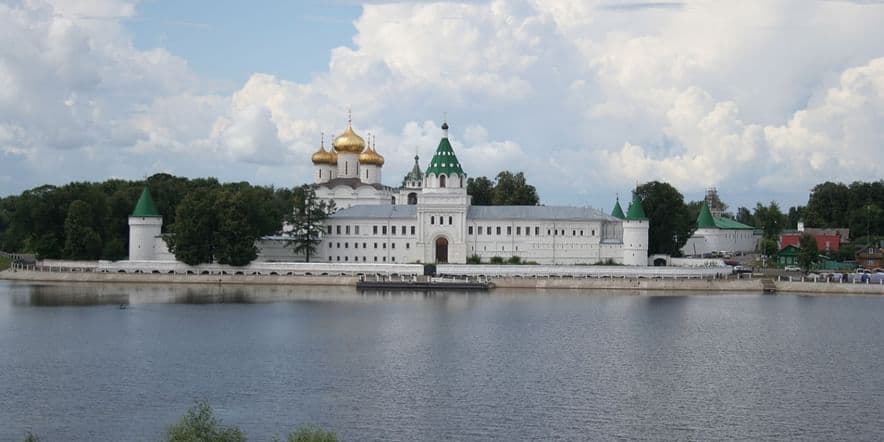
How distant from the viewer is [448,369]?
2738 centimetres

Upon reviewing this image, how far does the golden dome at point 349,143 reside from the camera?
6875 cm

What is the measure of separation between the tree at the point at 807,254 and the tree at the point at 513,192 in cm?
1685

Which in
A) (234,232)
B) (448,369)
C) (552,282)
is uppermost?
(234,232)

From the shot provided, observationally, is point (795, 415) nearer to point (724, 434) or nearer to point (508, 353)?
point (724, 434)

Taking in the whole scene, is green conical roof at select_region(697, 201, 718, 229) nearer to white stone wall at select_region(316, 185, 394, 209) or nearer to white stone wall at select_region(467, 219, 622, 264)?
white stone wall at select_region(467, 219, 622, 264)

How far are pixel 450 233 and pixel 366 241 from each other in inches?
180

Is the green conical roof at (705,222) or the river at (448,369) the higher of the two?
the green conical roof at (705,222)

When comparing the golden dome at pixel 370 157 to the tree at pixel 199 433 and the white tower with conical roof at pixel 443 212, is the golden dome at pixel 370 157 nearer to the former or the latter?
the white tower with conical roof at pixel 443 212

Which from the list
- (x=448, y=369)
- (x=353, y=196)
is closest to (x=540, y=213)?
(x=353, y=196)

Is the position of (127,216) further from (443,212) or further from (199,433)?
(199,433)

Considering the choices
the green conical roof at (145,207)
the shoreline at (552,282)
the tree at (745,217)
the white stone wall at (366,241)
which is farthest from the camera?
the tree at (745,217)

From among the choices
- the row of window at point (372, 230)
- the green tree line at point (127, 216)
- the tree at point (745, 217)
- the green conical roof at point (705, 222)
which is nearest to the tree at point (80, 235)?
the green tree line at point (127, 216)

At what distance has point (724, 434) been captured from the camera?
21109mm

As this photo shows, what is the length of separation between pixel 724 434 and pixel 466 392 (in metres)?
5.96
